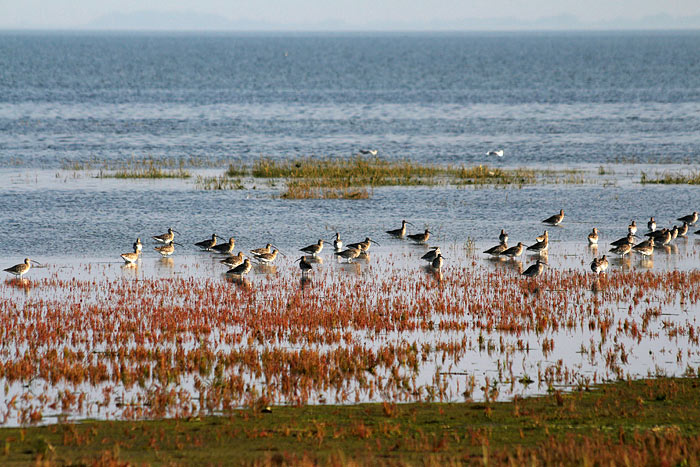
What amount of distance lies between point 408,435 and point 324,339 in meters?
4.67

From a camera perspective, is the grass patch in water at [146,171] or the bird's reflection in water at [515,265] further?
the grass patch in water at [146,171]

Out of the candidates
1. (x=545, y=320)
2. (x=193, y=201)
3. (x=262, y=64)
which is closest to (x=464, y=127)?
(x=193, y=201)

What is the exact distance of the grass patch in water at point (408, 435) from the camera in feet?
31.3

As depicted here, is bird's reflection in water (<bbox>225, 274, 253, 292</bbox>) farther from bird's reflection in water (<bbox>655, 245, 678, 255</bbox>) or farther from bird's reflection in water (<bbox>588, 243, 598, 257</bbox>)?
bird's reflection in water (<bbox>655, 245, 678, 255</bbox>)

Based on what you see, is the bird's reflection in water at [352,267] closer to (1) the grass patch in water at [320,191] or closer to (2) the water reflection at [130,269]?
(2) the water reflection at [130,269]

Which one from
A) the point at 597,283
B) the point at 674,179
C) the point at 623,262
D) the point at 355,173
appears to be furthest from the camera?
the point at 355,173

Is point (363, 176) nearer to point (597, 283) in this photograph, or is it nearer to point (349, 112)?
point (597, 283)

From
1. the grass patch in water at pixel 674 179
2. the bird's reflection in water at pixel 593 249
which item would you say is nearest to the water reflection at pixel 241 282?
the bird's reflection in water at pixel 593 249

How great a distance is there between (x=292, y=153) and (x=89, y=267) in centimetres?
3019

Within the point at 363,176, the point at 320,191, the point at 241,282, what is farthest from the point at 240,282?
the point at 363,176

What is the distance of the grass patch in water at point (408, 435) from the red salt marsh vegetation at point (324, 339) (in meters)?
0.54

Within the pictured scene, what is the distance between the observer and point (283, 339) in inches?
595

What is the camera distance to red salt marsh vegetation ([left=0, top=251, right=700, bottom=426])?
39.9 feet

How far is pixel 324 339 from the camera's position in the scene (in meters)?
15.0
